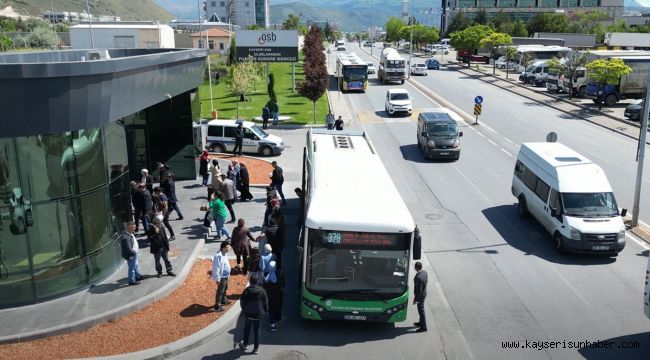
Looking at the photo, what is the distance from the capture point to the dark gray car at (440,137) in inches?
1059

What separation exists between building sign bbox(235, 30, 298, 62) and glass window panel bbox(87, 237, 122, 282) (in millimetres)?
33167

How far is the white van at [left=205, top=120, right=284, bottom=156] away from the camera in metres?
28.7

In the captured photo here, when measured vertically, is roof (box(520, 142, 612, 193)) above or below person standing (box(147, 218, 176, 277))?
above

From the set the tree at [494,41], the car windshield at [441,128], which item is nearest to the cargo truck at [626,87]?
the car windshield at [441,128]

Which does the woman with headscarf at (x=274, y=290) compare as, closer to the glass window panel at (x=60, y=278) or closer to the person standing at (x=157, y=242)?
the person standing at (x=157, y=242)

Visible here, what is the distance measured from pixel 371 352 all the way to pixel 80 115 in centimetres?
799

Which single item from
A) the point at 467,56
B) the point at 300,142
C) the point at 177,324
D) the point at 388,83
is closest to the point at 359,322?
the point at 177,324

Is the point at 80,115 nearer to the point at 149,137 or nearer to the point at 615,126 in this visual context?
the point at 149,137

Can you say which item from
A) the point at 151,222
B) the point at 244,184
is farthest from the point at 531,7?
the point at 151,222

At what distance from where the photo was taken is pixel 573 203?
16.4 meters

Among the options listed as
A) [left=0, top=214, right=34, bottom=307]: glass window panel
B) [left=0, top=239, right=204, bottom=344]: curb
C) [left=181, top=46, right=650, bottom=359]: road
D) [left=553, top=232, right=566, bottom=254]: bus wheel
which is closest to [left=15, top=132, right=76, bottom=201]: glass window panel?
[left=0, top=214, right=34, bottom=307]: glass window panel

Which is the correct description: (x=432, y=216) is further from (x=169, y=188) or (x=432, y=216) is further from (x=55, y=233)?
(x=55, y=233)

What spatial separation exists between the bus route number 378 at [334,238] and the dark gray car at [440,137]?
1652cm

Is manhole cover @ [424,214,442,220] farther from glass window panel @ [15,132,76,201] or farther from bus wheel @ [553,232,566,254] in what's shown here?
glass window panel @ [15,132,76,201]
